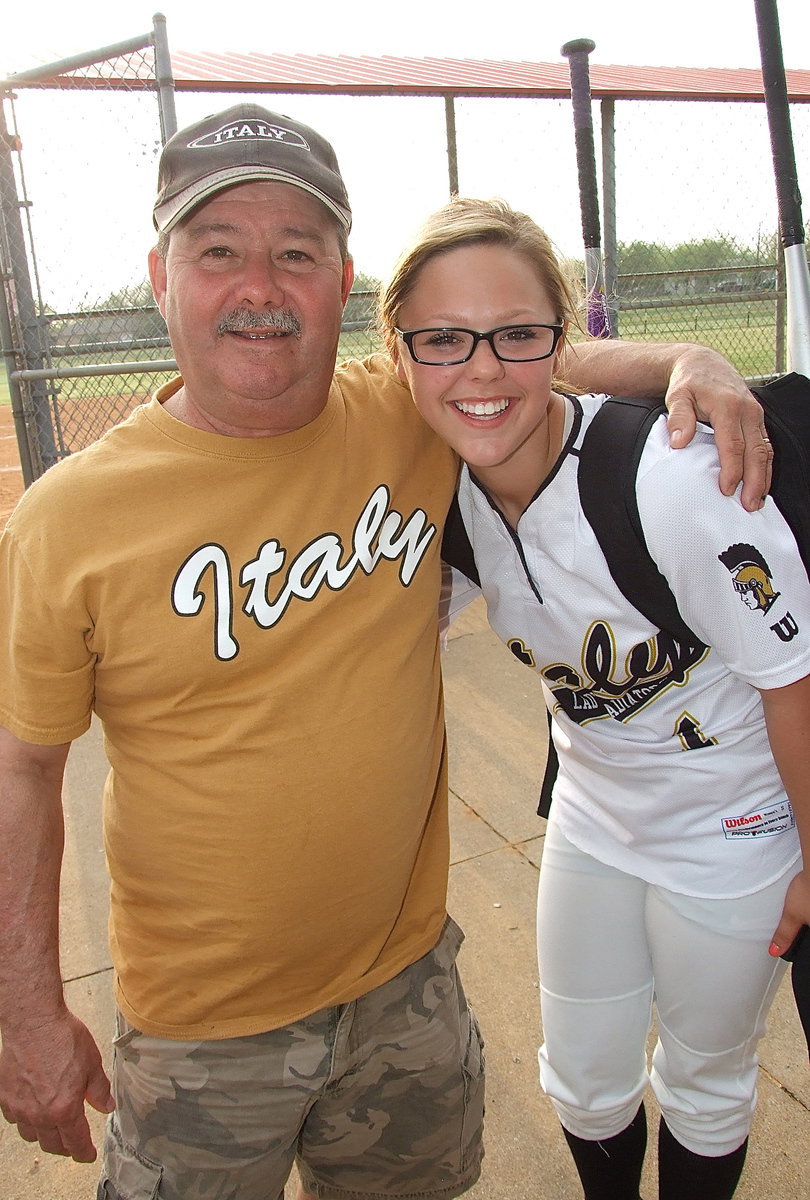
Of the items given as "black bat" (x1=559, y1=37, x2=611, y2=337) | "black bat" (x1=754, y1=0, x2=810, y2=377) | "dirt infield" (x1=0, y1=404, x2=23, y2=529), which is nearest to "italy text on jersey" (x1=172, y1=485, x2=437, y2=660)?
A: "black bat" (x1=754, y1=0, x2=810, y2=377)

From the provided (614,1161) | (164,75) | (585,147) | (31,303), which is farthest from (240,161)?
(31,303)

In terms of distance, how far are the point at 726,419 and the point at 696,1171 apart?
1.49 meters

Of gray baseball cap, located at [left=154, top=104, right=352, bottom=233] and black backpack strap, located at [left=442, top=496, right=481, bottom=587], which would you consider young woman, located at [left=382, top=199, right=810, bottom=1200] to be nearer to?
black backpack strap, located at [left=442, top=496, right=481, bottom=587]

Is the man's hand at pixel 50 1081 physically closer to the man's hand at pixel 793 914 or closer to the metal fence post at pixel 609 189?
the man's hand at pixel 793 914

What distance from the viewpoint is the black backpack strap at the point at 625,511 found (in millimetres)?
1602

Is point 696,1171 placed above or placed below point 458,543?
below

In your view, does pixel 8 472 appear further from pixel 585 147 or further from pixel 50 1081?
pixel 50 1081

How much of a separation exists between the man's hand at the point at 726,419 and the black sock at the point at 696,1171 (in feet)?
4.36

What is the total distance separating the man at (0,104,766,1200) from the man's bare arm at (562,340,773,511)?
17 millimetres

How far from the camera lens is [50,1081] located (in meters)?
1.59

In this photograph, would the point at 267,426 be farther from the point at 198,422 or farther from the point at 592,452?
the point at 592,452

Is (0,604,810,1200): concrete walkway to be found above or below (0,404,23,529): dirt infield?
below

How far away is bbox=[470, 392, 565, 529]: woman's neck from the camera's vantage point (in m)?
1.79

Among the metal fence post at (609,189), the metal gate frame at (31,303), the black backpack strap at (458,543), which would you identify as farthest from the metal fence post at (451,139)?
the black backpack strap at (458,543)
